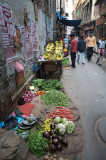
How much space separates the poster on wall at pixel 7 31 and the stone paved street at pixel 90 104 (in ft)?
9.47

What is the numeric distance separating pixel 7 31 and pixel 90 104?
368 centimetres

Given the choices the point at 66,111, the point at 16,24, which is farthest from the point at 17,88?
the point at 16,24

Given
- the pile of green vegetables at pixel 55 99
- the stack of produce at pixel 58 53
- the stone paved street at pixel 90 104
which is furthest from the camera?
the stack of produce at pixel 58 53

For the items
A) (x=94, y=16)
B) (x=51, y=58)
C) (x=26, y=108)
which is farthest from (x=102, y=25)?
(x=26, y=108)

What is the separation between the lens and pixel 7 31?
3543 millimetres

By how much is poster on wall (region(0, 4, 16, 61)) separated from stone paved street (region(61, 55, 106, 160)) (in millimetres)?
2886

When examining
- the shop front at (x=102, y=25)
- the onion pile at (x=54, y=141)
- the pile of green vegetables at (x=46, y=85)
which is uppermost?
the shop front at (x=102, y=25)

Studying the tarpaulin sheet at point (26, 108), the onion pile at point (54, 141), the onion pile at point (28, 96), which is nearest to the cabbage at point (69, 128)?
the onion pile at point (54, 141)

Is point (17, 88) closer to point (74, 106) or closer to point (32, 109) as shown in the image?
point (32, 109)

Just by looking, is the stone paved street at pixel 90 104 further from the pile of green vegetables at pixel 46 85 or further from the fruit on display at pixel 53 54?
the fruit on display at pixel 53 54

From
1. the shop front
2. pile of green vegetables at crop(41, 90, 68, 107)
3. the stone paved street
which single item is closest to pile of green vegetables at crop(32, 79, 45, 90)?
pile of green vegetables at crop(41, 90, 68, 107)

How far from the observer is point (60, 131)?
2943 millimetres

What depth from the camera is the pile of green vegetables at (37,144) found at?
2.57 metres

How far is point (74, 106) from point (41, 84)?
2013 millimetres
